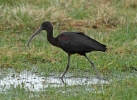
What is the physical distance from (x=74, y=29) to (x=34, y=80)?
4227 mm

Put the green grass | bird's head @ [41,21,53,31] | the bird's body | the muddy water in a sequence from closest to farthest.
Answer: the green grass, the muddy water, the bird's body, bird's head @ [41,21,53,31]

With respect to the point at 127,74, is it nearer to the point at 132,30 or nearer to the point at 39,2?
the point at 132,30

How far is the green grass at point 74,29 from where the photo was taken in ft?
26.8

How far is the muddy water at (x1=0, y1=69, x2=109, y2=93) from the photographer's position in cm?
869

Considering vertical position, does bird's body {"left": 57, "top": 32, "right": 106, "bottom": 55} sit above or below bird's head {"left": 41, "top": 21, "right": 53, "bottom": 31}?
below

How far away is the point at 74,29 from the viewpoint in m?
13.3

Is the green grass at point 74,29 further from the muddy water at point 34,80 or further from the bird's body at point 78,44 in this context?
the bird's body at point 78,44

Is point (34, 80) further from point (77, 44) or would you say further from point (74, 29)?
point (74, 29)

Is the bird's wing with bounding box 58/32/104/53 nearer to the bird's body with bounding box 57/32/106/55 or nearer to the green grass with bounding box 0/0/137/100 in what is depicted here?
the bird's body with bounding box 57/32/106/55

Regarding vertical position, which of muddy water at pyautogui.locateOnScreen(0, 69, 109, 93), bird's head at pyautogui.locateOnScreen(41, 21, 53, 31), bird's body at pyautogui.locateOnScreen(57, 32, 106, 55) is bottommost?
muddy water at pyautogui.locateOnScreen(0, 69, 109, 93)

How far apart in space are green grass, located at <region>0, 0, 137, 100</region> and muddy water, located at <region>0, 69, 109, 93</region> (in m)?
0.22

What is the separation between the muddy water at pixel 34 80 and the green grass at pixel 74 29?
217 millimetres

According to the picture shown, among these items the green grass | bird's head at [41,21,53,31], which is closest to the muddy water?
the green grass

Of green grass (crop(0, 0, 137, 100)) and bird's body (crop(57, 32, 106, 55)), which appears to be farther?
bird's body (crop(57, 32, 106, 55))
